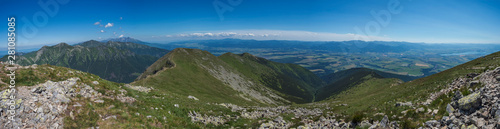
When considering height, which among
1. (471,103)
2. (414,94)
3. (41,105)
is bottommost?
(414,94)

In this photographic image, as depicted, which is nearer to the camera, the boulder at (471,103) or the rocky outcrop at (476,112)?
the rocky outcrop at (476,112)

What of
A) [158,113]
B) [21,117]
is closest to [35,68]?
[21,117]

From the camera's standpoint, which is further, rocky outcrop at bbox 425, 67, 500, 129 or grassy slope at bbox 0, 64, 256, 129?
grassy slope at bbox 0, 64, 256, 129

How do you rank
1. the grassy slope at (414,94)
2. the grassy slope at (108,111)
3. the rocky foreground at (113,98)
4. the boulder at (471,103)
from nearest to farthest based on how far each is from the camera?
1. the rocky foreground at (113,98)
2. the boulder at (471,103)
3. the grassy slope at (108,111)
4. the grassy slope at (414,94)

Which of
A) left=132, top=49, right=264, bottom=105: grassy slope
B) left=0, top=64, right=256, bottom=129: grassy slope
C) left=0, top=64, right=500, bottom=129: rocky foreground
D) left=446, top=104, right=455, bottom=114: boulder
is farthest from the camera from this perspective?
left=132, top=49, right=264, bottom=105: grassy slope

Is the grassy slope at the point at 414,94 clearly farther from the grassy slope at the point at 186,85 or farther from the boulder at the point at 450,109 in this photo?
the grassy slope at the point at 186,85

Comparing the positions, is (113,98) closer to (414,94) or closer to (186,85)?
(414,94)

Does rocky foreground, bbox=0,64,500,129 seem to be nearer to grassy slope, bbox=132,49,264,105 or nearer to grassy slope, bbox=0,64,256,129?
grassy slope, bbox=0,64,256,129

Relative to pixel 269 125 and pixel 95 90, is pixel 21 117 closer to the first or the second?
pixel 95 90

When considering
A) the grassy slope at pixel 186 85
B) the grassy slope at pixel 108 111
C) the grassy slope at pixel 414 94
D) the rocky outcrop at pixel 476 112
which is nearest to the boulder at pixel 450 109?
the rocky outcrop at pixel 476 112

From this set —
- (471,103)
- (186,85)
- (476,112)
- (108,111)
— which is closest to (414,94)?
(471,103)

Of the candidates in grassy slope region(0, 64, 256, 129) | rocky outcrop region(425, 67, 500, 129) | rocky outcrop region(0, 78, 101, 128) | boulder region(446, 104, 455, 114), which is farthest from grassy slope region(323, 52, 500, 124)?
rocky outcrop region(0, 78, 101, 128)

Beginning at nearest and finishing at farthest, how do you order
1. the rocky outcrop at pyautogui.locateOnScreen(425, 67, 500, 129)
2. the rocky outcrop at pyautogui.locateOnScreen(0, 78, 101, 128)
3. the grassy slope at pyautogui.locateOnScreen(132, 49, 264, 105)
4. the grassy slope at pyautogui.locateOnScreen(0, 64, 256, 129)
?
the rocky outcrop at pyautogui.locateOnScreen(425, 67, 500, 129)
the rocky outcrop at pyautogui.locateOnScreen(0, 78, 101, 128)
the grassy slope at pyautogui.locateOnScreen(0, 64, 256, 129)
the grassy slope at pyautogui.locateOnScreen(132, 49, 264, 105)
